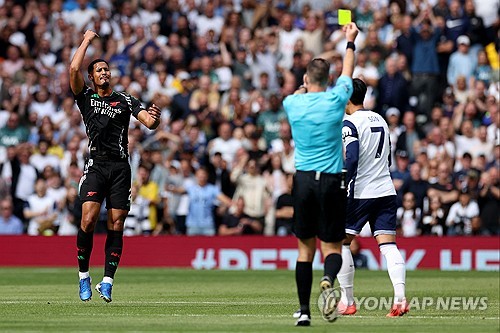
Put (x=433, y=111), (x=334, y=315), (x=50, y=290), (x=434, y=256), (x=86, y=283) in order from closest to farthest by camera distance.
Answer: (x=334, y=315) → (x=86, y=283) → (x=50, y=290) → (x=434, y=256) → (x=433, y=111)

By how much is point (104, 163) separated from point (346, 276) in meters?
3.48

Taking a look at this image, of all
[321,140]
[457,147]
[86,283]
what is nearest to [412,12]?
[457,147]

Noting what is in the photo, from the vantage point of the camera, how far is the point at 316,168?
11.9m

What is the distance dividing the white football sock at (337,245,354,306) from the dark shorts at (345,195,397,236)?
27cm

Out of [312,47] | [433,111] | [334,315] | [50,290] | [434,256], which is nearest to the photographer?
[334,315]

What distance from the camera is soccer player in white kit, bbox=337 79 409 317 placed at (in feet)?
44.7

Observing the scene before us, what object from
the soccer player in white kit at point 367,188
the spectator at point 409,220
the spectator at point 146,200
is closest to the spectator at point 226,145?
the spectator at point 146,200

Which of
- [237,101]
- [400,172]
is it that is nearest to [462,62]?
[400,172]

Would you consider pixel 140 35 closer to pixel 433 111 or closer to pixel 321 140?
pixel 433 111

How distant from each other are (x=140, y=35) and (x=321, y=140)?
63.3 ft

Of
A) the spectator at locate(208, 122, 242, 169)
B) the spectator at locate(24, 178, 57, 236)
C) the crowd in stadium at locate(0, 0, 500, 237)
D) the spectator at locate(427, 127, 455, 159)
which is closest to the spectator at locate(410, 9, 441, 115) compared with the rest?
the crowd in stadium at locate(0, 0, 500, 237)

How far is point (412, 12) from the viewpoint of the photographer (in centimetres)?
3069

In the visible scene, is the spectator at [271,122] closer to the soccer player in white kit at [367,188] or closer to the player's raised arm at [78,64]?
the player's raised arm at [78,64]

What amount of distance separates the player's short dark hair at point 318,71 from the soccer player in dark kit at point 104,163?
377 cm
